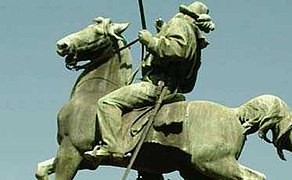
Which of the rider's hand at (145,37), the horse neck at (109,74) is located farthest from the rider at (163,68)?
the horse neck at (109,74)

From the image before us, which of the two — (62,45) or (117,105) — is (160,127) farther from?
(62,45)

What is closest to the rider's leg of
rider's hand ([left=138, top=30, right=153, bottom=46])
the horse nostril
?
rider's hand ([left=138, top=30, right=153, bottom=46])

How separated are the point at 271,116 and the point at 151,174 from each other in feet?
4.92

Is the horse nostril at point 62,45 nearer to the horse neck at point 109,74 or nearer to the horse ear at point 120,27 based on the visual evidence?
the horse neck at point 109,74

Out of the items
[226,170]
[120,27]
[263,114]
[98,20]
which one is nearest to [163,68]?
[120,27]

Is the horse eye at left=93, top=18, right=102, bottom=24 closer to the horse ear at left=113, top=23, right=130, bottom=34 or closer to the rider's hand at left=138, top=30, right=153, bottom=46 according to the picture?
the horse ear at left=113, top=23, right=130, bottom=34

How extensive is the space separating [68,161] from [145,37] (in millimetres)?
1555

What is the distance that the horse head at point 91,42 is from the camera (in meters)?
11.6

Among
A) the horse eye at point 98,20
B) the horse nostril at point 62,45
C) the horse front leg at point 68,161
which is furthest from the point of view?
the horse eye at point 98,20

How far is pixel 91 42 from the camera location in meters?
11.6

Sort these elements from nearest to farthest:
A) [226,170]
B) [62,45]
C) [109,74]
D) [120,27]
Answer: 1. [226,170]
2. [62,45]
3. [109,74]
4. [120,27]

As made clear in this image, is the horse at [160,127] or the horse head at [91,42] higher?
the horse head at [91,42]

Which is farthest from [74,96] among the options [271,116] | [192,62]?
[271,116]

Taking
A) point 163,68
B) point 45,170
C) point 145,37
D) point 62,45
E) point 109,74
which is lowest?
point 45,170
